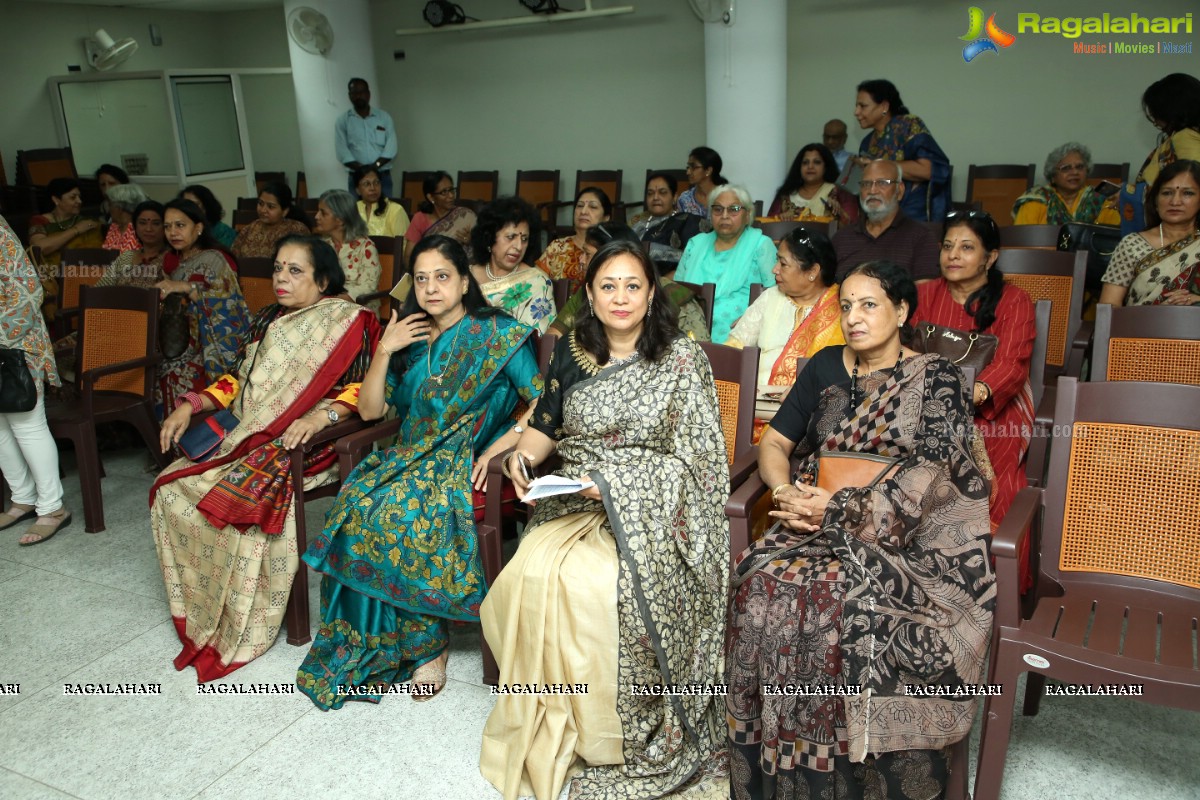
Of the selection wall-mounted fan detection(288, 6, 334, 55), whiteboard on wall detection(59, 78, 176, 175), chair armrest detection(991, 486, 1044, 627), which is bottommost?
chair armrest detection(991, 486, 1044, 627)

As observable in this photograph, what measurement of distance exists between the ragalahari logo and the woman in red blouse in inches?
161

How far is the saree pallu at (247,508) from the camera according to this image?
2553mm

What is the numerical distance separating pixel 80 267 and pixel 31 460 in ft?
5.09

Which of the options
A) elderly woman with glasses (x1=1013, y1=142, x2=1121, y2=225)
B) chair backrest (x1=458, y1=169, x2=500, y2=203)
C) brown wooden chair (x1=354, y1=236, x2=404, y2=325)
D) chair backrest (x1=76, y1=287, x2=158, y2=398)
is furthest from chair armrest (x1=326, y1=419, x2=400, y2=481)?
chair backrest (x1=458, y1=169, x2=500, y2=203)

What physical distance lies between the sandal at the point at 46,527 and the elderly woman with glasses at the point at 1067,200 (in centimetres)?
433

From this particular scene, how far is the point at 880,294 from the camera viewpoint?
207 centimetres

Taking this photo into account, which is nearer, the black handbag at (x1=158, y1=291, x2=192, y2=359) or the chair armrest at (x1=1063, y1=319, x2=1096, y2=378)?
the chair armrest at (x1=1063, y1=319, x2=1096, y2=378)

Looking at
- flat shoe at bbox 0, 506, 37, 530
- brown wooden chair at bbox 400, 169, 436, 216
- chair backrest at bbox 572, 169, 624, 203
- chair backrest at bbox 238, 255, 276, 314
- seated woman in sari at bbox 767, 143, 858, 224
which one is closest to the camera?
flat shoe at bbox 0, 506, 37, 530

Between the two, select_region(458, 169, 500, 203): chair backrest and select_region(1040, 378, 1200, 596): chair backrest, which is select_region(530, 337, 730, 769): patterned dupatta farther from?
select_region(458, 169, 500, 203): chair backrest

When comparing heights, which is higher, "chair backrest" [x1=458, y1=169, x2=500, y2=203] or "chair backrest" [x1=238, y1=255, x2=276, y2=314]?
"chair backrest" [x1=458, y1=169, x2=500, y2=203]

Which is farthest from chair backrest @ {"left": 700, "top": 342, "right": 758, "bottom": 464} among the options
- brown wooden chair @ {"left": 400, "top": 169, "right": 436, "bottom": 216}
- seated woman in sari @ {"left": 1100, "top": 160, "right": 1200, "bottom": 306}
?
brown wooden chair @ {"left": 400, "top": 169, "right": 436, "bottom": 216}

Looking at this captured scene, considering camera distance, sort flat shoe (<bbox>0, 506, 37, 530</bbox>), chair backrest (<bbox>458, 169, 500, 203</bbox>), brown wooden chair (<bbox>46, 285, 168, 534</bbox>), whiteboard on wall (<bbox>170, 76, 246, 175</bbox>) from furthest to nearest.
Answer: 1. chair backrest (<bbox>458, 169, 500, 203</bbox>)
2. whiteboard on wall (<bbox>170, 76, 246, 175</bbox>)
3. flat shoe (<bbox>0, 506, 37, 530</bbox>)
4. brown wooden chair (<bbox>46, 285, 168, 534</bbox>)

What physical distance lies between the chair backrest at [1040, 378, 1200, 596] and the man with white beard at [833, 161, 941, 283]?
1603 mm

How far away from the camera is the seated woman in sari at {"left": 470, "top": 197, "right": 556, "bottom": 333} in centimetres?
341
